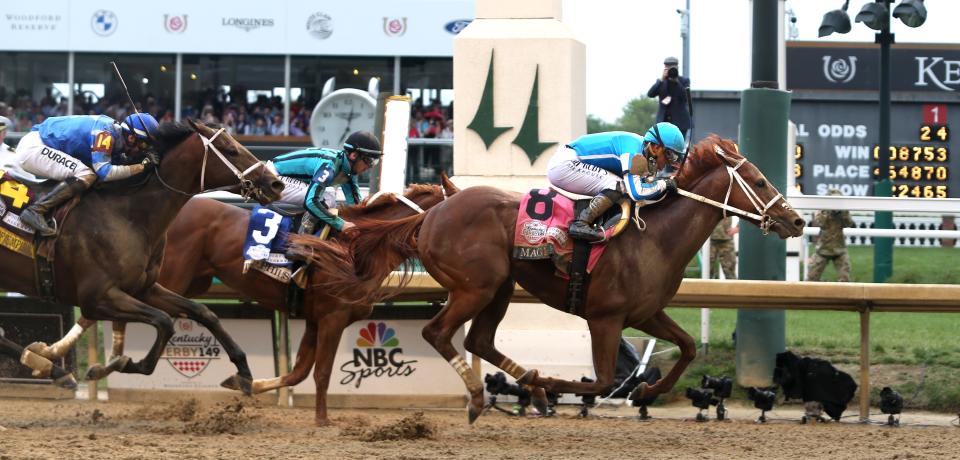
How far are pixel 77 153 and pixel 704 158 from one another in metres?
3.89

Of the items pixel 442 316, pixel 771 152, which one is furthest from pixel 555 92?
pixel 442 316

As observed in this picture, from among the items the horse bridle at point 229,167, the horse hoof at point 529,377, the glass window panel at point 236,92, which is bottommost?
the horse hoof at point 529,377

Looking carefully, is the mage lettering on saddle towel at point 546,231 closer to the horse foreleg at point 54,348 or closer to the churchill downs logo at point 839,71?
the horse foreleg at point 54,348

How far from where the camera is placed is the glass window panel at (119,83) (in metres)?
29.7

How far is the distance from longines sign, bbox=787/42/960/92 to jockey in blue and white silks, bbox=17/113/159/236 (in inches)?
511

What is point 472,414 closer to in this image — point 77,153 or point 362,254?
point 362,254

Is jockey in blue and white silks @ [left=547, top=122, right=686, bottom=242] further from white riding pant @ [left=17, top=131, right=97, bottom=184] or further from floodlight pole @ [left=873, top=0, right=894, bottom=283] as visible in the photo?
A: floodlight pole @ [left=873, top=0, right=894, bottom=283]

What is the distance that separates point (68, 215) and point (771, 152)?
556 centimetres

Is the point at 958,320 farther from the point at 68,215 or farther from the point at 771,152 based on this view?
the point at 68,215

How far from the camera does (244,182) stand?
8484 millimetres

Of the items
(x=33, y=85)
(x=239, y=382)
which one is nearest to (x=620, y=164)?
(x=239, y=382)

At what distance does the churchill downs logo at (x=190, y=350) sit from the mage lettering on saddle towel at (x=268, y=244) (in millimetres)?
1477

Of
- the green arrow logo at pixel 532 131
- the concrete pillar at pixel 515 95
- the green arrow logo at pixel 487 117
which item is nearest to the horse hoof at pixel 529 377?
the concrete pillar at pixel 515 95

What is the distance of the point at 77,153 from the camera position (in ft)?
28.4
